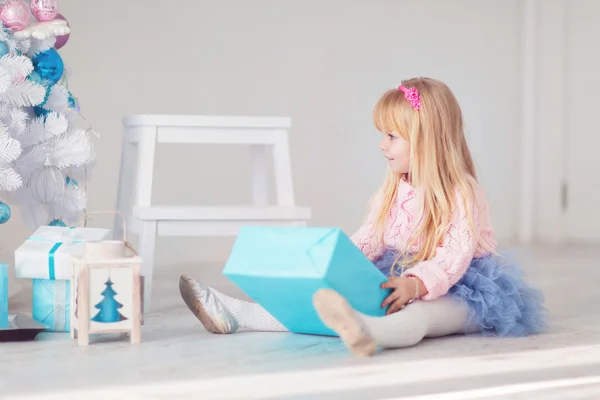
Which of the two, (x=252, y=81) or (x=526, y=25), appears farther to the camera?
(x=526, y=25)

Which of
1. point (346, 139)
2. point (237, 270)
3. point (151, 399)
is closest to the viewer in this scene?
point (151, 399)

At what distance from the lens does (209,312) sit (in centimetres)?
156

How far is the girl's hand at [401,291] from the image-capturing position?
1.43 m

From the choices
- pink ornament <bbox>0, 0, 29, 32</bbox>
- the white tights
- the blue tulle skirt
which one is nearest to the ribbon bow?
the white tights

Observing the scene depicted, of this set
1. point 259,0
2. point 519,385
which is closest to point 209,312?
point 519,385

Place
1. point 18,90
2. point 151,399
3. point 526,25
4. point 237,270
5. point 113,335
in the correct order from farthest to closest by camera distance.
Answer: point 526,25 < point 18,90 < point 113,335 < point 237,270 < point 151,399

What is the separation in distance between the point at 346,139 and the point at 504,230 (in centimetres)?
83

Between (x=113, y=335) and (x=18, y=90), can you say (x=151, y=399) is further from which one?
(x=18, y=90)

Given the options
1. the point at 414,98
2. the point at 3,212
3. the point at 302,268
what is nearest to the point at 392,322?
the point at 302,268

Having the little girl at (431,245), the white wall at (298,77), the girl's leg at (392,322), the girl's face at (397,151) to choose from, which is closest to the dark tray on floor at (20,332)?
the little girl at (431,245)

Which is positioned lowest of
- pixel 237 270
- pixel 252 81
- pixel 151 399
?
pixel 151 399

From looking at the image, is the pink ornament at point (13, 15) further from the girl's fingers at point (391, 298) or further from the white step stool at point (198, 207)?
the girl's fingers at point (391, 298)

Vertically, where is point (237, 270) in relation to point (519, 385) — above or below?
above

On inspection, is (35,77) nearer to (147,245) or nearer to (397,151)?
(147,245)
